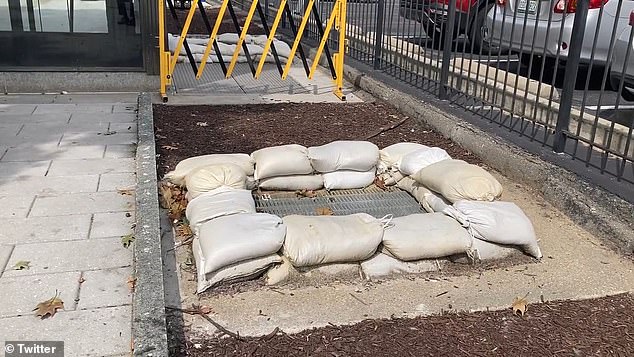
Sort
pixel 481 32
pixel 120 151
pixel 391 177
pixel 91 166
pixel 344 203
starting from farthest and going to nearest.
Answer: pixel 481 32 < pixel 120 151 < pixel 91 166 < pixel 391 177 < pixel 344 203

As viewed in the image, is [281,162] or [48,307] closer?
[48,307]

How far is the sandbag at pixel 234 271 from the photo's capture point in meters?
3.45

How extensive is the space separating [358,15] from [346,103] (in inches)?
84.2

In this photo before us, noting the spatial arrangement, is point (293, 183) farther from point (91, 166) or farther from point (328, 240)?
point (91, 166)

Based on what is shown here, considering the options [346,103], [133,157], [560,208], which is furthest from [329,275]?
[346,103]

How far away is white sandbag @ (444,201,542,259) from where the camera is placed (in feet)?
12.6

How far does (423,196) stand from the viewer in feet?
15.4

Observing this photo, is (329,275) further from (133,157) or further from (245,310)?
(133,157)

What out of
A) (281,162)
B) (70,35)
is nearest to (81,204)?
(281,162)

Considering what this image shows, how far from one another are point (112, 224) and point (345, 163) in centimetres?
189

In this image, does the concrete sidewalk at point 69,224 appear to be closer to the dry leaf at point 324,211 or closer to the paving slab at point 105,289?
the paving slab at point 105,289

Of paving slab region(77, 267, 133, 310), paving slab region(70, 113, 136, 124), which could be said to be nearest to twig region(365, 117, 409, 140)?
paving slab region(70, 113, 136, 124)

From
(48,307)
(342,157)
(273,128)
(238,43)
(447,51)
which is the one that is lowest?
(273,128)

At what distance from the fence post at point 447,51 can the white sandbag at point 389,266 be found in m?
3.74
